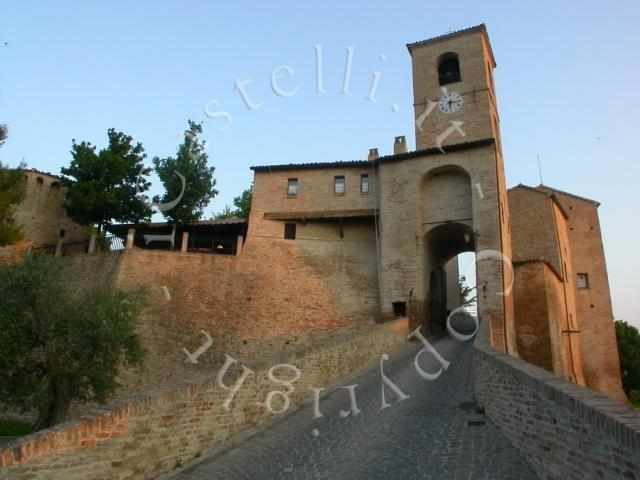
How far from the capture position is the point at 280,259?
22.6 m

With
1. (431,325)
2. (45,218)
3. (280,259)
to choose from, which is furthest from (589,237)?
(45,218)

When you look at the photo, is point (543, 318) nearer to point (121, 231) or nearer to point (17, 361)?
point (17, 361)

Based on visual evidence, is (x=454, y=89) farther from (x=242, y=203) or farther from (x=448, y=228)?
(x=242, y=203)

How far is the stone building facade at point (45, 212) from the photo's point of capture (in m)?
25.6

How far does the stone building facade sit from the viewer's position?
25.6 meters

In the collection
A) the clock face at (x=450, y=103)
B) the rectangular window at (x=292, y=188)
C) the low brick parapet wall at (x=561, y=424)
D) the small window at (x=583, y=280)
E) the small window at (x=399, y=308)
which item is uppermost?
the clock face at (x=450, y=103)

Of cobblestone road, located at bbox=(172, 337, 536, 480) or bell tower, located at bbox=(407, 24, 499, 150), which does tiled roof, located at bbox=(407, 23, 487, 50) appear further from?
cobblestone road, located at bbox=(172, 337, 536, 480)

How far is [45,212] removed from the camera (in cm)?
2627

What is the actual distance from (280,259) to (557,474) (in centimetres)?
1814

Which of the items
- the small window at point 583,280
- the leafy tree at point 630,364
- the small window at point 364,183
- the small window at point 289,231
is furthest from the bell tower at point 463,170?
the leafy tree at point 630,364

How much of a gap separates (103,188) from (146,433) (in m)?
20.1

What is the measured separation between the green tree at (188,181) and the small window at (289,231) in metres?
4.74

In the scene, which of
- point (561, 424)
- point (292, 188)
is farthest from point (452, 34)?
point (561, 424)

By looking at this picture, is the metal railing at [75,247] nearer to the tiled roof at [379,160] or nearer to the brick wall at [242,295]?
the brick wall at [242,295]
